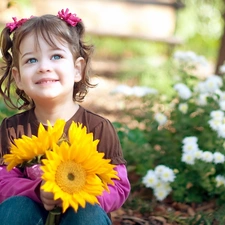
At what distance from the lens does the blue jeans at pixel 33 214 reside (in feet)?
6.72

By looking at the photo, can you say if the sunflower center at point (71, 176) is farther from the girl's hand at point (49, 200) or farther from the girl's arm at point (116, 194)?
the girl's arm at point (116, 194)

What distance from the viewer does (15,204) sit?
209 cm

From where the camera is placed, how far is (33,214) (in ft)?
6.89

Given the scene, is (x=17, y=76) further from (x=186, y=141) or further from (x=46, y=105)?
(x=186, y=141)

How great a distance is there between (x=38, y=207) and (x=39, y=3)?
5.96 m

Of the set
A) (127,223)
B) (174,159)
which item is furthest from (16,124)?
(174,159)

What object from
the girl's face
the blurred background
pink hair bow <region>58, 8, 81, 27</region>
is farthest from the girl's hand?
the blurred background

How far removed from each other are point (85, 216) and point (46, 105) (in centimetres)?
49

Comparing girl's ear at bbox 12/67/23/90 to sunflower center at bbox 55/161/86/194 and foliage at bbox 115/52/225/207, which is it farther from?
foliage at bbox 115/52/225/207

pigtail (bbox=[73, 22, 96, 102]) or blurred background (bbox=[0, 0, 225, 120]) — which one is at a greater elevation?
pigtail (bbox=[73, 22, 96, 102])

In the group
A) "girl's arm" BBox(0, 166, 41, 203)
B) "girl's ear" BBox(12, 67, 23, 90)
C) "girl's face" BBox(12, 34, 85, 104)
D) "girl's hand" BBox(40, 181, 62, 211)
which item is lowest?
"girl's arm" BBox(0, 166, 41, 203)

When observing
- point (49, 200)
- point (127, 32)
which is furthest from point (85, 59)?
point (127, 32)

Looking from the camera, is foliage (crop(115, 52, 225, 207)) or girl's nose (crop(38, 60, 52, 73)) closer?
girl's nose (crop(38, 60, 52, 73))

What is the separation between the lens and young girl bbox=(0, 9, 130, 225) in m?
2.09
